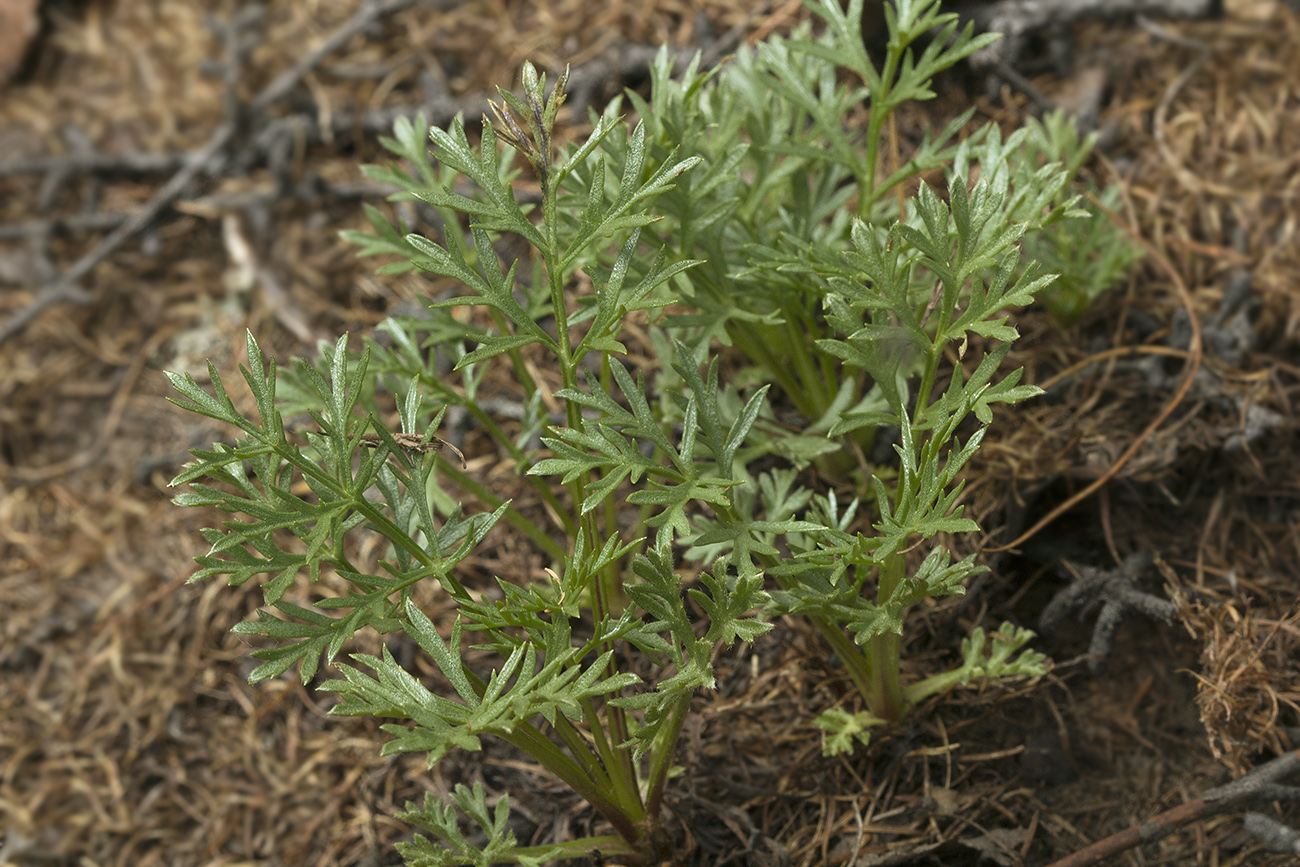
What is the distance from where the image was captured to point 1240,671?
1885 mm

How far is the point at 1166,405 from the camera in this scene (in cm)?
225

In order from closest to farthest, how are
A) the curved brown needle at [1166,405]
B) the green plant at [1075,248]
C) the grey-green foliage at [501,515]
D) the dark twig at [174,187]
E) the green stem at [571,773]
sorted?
the grey-green foliage at [501,515] < the green stem at [571,773] < the curved brown needle at [1166,405] < the green plant at [1075,248] < the dark twig at [174,187]

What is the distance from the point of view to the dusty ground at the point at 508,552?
6.62ft

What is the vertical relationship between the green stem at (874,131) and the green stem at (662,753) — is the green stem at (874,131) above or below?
above

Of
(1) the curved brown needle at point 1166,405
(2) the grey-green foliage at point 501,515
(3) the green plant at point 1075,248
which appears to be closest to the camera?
(2) the grey-green foliage at point 501,515

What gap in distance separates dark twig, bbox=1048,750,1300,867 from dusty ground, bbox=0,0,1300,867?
9cm

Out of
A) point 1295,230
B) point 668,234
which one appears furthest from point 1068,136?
point 668,234

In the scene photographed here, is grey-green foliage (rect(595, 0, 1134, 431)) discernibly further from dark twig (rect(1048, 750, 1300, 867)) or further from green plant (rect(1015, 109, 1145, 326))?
dark twig (rect(1048, 750, 1300, 867))

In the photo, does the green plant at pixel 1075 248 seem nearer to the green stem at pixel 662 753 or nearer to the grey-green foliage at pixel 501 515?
the grey-green foliage at pixel 501 515

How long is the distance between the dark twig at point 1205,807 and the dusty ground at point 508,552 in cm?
9

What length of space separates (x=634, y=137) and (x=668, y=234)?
0.53 meters

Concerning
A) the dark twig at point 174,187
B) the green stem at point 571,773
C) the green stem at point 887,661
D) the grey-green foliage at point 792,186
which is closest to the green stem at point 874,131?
the grey-green foliage at point 792,186

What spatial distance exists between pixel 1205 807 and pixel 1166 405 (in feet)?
2.83

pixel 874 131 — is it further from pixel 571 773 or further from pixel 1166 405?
pixel 571 773
